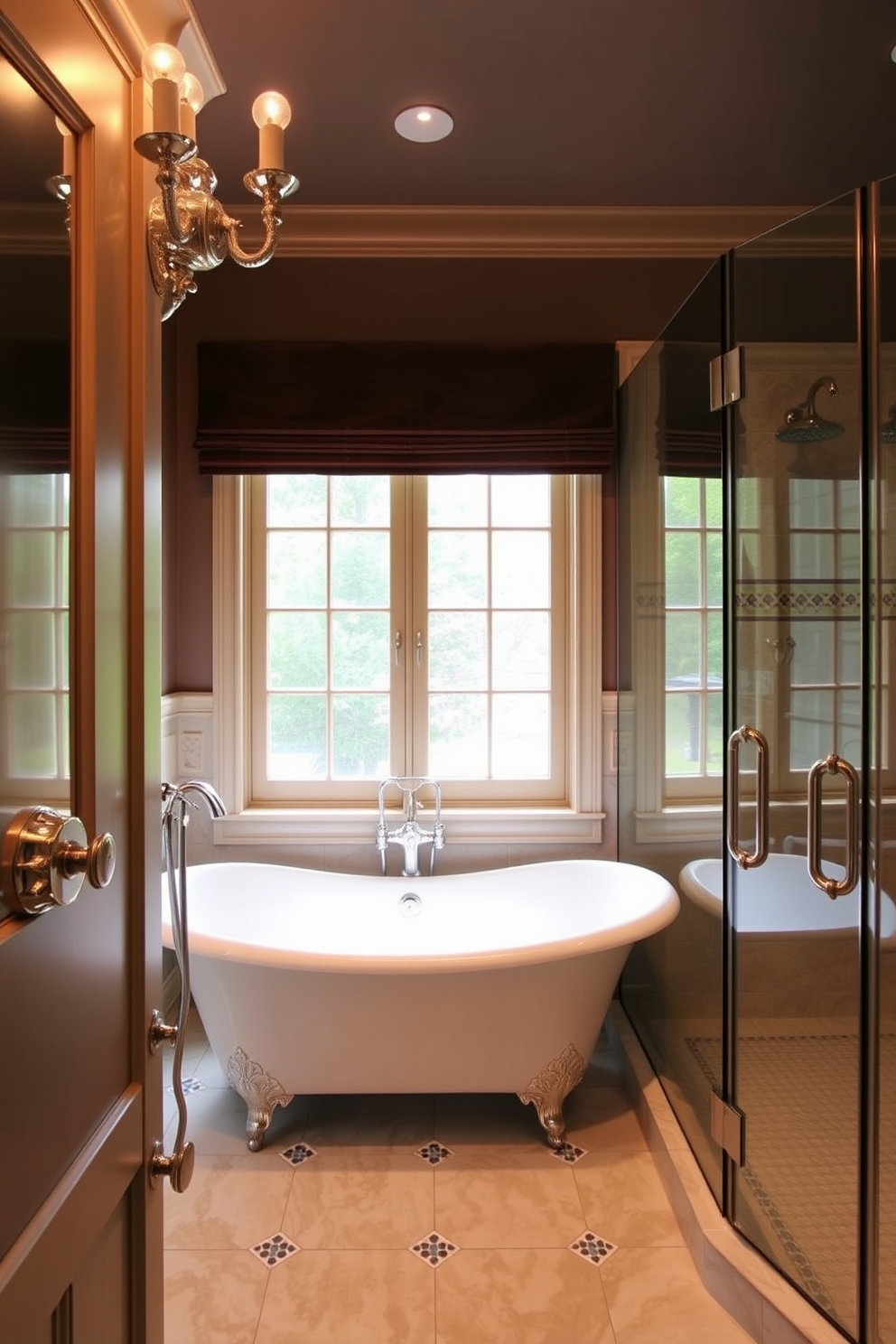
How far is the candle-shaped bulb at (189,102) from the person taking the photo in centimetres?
92

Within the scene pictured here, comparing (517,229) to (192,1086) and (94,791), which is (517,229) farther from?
(192,1086)

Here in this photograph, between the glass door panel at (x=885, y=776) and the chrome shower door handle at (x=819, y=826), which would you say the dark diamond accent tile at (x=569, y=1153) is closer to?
the glass door panel at (x=885, y=776)

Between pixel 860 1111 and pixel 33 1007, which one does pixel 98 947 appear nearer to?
pixel 33 1007

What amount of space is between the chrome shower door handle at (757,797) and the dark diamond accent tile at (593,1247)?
0.94 m

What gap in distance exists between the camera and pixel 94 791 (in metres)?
0.84

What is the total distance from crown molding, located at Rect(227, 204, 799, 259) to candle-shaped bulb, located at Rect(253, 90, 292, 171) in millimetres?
1958

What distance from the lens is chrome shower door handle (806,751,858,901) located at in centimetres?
155

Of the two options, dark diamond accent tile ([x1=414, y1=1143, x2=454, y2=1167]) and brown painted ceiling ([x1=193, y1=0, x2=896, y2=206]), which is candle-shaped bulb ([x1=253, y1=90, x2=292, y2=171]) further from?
dark diamond accent tile ([x1=414, y1=1143, x2=454, y2=1167])

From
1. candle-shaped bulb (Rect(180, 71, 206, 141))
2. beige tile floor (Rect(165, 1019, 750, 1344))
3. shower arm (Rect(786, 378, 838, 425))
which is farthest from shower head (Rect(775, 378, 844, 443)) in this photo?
beige tile floor (Rect(165, 1019, 750, 1344))

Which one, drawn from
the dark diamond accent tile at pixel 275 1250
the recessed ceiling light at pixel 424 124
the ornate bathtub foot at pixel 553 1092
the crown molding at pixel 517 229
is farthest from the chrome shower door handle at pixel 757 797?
the crown molding at pixel 517 229

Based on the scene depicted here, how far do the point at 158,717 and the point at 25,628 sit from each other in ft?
1.02

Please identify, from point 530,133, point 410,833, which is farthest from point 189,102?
point 410,833

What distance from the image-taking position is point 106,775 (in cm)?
87

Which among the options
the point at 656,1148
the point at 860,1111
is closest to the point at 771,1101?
the point at 860,1111
